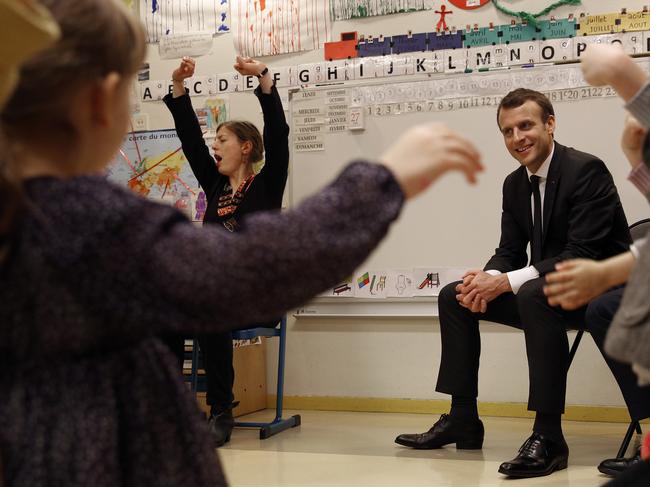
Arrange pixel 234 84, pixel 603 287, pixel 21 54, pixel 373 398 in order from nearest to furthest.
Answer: pixel 21 54 → pixel 603 287 → pixel 373 398 → pixel 234 84

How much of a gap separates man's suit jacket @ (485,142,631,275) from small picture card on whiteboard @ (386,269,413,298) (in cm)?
104

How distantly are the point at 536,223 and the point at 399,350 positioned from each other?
131 centimetres

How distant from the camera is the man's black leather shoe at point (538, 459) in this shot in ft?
8.63

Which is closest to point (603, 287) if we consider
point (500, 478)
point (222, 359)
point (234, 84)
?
point (500, 478)

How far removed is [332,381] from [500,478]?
1.76 metres

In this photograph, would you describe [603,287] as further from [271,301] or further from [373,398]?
[373,398]

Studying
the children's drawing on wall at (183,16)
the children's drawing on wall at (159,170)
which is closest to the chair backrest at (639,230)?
the children's drawing on wall at (159,170)

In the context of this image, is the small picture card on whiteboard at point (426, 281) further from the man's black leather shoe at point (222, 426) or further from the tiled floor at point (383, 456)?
the man's black leather shoe at point (222, 426)

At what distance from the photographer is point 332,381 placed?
4316 mm

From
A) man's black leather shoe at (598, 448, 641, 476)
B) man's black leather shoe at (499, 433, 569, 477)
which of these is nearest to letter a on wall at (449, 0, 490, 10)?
man's black leather shoe at (499, 433, 569, 477)


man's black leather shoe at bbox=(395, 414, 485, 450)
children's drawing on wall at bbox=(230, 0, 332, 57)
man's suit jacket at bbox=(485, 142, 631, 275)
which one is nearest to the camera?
man's suit jacket at bbox=(485, 142, 631, 275)

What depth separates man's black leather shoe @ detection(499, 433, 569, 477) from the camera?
2.63m

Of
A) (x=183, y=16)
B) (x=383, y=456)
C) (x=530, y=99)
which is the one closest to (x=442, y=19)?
(x=530, y=99)

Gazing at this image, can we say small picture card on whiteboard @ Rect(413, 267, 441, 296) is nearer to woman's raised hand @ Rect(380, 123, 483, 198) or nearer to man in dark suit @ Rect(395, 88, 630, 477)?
man in dark suit @ Rect(395, 88, 630, 477)
